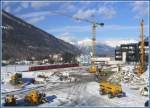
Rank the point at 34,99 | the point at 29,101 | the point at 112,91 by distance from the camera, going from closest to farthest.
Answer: the point at 34,99 → the point at 29,101 → the point at 112,91

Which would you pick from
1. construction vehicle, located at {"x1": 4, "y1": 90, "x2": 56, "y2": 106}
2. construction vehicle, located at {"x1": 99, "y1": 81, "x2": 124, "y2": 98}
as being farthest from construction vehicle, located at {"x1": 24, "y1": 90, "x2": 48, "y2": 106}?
construction vehicle, located at {"x1": 99, "y1": 81, "x2": 124, "y2": 98}

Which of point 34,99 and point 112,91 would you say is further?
point 112,91

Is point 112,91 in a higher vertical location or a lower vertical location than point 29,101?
higher

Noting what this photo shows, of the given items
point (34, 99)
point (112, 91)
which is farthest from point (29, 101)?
point (112, 91)

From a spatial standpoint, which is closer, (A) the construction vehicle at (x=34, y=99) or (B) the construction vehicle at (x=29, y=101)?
(B) the construction vehicle at (x=29, y=101)

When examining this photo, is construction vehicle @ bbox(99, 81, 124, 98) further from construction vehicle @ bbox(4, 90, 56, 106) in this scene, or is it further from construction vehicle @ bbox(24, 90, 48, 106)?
construction vehicle @ bbox(24, 90, 48, 106)

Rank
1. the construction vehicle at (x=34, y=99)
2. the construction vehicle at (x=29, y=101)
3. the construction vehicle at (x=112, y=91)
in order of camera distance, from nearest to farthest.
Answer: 1. the construction vehicle at (x=29, y=101)
2. the construction vehicle at (x=34, y=99)
3. the construction vehicle at (x=112, y=91)

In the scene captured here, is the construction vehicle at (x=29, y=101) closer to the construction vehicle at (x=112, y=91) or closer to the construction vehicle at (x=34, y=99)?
the construction vehicle at (x=34, y=99)

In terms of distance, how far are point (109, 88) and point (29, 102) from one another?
1058 centimetres

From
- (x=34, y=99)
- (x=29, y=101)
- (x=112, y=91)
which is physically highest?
(x=112, y=91)

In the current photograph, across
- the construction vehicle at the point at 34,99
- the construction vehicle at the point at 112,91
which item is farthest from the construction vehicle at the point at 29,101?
the construction vehicle at the point at 112,91

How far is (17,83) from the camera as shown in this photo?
59.0 metres

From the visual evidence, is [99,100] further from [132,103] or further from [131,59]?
[131,59]

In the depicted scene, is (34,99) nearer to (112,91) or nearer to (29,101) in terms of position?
(29,101)
